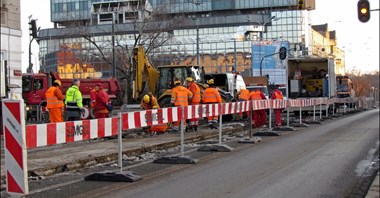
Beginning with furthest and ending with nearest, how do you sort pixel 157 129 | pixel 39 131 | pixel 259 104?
pixel 259 104 → pixel 157 129 → pixel 39 131

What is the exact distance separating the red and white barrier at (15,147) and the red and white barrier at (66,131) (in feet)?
0.82

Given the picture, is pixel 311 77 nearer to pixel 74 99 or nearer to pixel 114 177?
pixel 74 99

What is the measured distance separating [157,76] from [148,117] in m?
12.5

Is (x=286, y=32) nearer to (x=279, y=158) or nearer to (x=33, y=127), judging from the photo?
(x=279, y=158)

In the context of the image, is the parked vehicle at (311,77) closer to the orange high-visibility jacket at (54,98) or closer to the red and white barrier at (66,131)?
the orange high-visibility jacket at (54,98)

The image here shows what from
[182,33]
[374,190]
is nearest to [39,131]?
[374,190]

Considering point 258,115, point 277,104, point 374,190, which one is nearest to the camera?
point 374,190

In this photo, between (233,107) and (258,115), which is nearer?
(233,107)

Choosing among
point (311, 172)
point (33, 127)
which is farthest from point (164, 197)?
point (311, 172)

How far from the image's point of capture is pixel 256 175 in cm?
919

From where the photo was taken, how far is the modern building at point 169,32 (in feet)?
141

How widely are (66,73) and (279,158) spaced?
73052 mm

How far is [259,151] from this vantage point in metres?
12.8

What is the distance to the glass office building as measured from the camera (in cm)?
4622
